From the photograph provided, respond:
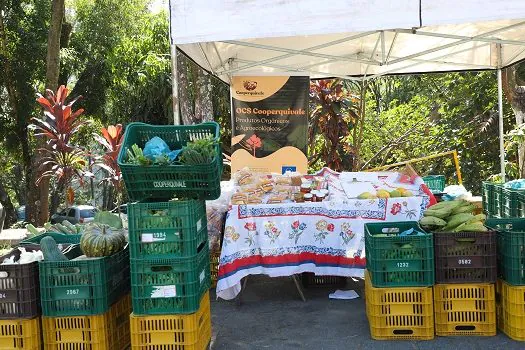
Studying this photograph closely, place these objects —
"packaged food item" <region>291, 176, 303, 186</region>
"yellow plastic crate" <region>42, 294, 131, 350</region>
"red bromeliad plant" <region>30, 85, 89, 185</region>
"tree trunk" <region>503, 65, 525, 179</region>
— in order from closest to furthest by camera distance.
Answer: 1. "yellow plastic crate" <region>42, 294, 131, 350</region>
2. "packaged food item" <region>291, 176, 303, 186</region>
3. "red bromeliad plant" <region>30, 85, 89, 185</region>
4. "tree trunk" <region>503, 65, 525, 179</region>

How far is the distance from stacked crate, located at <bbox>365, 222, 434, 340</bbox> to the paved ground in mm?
121

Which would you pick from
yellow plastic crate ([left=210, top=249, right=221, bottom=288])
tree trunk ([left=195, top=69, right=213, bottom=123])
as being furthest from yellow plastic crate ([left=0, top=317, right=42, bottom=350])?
tree trunk ([left=195, top=69, right=213, bottom=123])

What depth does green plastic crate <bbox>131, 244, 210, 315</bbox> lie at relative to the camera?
425 centimetres

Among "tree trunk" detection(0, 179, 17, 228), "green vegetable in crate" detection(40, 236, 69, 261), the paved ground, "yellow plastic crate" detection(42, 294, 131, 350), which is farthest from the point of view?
"tree trunk" detection(0, 179, 17, 228)

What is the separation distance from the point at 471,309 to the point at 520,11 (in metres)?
2.67

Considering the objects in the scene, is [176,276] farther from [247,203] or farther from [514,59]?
[514,59]

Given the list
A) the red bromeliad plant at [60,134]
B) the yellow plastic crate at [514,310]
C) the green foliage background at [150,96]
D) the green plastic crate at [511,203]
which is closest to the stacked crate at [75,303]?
the yellow plastic crate at [514,310]

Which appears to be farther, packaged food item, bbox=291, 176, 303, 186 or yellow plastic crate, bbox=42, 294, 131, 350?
packaged food item, bbox=291, 176, 303, 186

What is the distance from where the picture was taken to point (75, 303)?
4285mm

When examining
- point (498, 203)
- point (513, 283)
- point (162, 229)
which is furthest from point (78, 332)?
point (498, 203)

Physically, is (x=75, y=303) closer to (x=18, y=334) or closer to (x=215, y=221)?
(x=18, y=334)

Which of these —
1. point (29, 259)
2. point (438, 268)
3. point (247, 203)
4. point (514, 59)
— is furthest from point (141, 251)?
point (514, 59)

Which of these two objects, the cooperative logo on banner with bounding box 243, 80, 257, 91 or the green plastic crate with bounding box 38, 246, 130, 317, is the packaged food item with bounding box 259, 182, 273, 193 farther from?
the cooperative logo on banner with bounding box 243, 80, 257, 91

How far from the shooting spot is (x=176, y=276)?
4.27 meters
